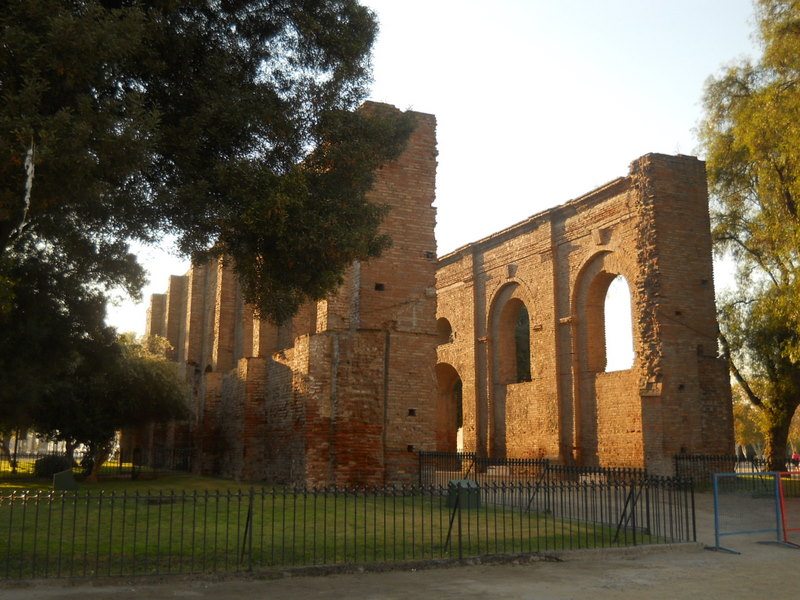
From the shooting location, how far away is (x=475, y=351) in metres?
28.2

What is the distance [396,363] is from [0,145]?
9680mm

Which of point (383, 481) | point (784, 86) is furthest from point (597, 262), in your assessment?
point (383, 481)

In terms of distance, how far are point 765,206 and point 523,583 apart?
50.6 feet

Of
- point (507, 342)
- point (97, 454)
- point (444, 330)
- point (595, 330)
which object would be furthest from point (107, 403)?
point (595, 330)

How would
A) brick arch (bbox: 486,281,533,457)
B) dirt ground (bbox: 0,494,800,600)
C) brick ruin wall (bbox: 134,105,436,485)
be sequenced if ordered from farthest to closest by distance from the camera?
brick arch (bbox: 486,281,533,457), brick ruin wall (bbox: 134,105,436,485), dirt ground (bbox: 0,494,800,600)

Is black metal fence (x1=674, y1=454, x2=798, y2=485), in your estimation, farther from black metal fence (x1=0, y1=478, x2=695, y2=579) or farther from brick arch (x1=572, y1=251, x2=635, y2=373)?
black metal fence (x1=0, y1=478, x2=695, y2=579)

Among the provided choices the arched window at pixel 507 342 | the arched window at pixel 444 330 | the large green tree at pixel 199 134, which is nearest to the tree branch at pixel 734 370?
the arched window at pixel 507 342

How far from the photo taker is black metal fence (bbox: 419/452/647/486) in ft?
49.1

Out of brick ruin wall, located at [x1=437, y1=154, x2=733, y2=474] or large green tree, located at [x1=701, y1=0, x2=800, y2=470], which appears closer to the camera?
large green tree, located at [x1=701, y1=0, x2=800, y2=470]

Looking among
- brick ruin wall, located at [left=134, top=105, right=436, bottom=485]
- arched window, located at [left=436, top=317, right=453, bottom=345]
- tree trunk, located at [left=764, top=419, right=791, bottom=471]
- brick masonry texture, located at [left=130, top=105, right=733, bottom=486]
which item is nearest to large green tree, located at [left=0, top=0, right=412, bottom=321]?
brick masonry texture, located at [left=130, top=105, right=733, bottom=486]

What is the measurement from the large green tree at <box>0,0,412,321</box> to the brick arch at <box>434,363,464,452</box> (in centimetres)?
1931

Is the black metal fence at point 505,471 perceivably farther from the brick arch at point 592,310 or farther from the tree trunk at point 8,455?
the tree trunk at point 8,455

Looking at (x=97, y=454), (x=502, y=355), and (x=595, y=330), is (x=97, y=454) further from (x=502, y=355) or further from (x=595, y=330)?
(x=595, y=330)

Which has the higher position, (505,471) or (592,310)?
(592,310)
